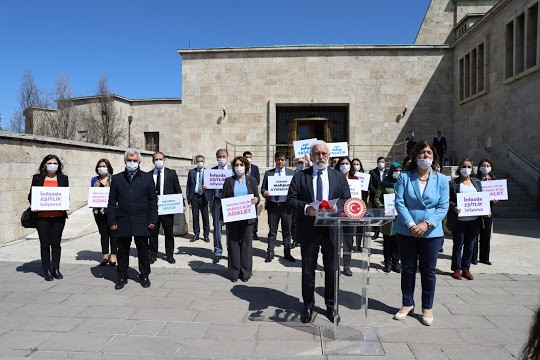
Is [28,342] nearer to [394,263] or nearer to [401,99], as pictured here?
[394,263]

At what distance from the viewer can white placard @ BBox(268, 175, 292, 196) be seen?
7.98 metres

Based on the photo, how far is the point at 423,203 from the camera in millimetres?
4652

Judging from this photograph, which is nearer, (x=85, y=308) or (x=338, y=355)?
(x=338, y=355)

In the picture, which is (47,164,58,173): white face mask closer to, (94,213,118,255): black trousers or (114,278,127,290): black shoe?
(94,213,118,255): black trousers

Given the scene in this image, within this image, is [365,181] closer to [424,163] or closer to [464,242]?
[464,242]

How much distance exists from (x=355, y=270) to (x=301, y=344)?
92 cm

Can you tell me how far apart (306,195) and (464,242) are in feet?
11.3

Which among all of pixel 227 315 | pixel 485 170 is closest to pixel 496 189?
pixel 485 170

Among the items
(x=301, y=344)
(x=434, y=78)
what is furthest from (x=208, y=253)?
(x=434, y=78)

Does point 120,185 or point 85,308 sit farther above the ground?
point 120,185

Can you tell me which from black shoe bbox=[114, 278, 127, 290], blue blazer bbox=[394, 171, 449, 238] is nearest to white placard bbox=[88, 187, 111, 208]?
black shoe bbox=[114, 278, 127, 290]

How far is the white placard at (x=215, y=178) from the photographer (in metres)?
8.27

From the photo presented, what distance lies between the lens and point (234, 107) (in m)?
21.4

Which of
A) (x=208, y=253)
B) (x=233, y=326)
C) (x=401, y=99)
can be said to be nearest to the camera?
(x=233, y=326)
